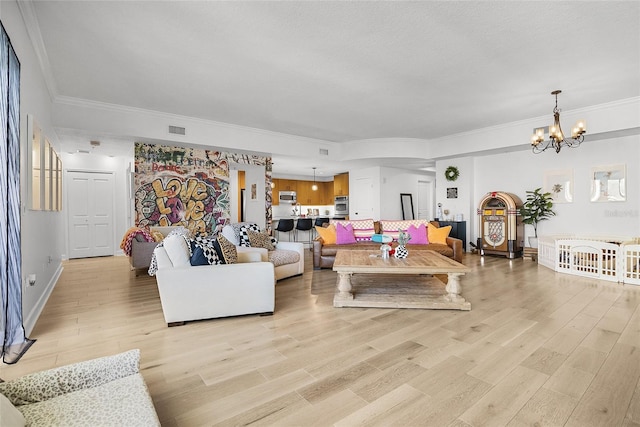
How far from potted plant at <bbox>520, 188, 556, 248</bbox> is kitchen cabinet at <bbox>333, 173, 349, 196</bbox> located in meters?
5.21

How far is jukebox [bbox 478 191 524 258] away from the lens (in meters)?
6.51

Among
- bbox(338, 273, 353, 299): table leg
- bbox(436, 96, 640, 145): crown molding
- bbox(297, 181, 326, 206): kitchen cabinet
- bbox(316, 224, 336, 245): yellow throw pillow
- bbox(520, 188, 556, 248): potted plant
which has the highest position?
bbox(436, 96, 640, 145): crown molding

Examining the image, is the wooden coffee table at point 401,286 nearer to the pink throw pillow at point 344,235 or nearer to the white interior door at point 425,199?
the pink throw pillow at point 344,235

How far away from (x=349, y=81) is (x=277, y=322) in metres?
3.20

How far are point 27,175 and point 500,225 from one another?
25.6 feet

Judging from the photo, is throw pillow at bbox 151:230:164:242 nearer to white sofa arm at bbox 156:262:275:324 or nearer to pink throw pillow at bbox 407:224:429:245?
white sofa arm at bbox 156:262:275:324

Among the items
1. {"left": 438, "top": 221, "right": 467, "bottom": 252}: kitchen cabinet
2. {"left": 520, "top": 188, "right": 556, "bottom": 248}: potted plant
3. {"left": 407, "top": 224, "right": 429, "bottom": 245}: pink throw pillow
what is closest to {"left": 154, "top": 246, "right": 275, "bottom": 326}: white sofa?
{"left": 407, "top": 224, "right": 429, "bottom": 245}: pink throw pillow

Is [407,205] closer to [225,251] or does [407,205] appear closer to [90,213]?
[225,251]

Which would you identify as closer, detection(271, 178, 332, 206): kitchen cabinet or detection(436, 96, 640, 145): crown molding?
detection(436, 96, 640, 145): crown molding

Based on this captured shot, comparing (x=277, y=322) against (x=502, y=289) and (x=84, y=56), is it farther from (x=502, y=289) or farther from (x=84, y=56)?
(x=84, y=56)

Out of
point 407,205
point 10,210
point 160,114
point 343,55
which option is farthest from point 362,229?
point 10,210

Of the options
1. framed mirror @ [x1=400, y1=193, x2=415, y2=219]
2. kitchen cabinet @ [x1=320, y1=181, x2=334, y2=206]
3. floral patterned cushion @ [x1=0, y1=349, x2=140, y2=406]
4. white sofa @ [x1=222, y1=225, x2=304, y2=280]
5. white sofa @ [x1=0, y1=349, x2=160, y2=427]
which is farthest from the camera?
kitchen cabinet @ [x1=320, y1=181, x2=334, y2=206]

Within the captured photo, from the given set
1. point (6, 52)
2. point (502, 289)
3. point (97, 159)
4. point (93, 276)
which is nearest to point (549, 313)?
point (502, 289)

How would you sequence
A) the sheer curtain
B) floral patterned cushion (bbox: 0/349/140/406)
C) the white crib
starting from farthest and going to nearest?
the white crib, the sheer curtain, floral patterned cushion (bbox: 0/349/140/406)
